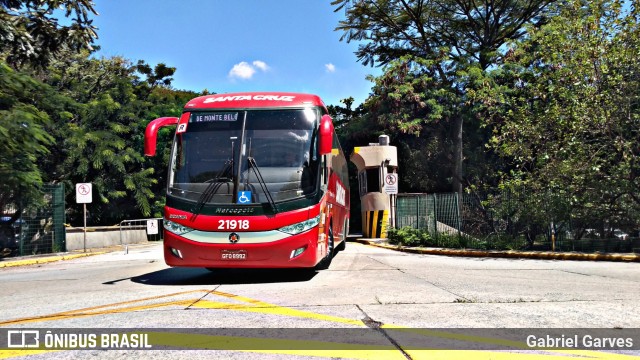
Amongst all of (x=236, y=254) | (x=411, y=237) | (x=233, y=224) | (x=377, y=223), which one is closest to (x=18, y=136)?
(x=233, y=224)

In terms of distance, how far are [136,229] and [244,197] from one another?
25950 millimetres

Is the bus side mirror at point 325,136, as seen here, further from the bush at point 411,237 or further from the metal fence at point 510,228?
the bush at point 411,237

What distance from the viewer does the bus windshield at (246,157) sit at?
8039 mm

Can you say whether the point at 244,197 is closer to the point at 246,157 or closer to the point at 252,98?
the point at 246,157

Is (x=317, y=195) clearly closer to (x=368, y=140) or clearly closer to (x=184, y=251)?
(x=184, y=251)

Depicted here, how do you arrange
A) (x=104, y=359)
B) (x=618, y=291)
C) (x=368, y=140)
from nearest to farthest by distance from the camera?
(x=104, y=359)
(x=618, y=291)
(x=368, y=140)

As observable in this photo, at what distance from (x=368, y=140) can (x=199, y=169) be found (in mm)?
25601

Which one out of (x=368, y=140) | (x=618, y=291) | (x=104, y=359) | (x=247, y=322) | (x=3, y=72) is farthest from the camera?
(x=368, y=140)

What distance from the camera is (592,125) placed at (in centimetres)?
1431

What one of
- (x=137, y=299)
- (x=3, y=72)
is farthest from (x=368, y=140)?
(x=137, y=299)

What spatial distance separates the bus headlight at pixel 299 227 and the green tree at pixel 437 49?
20.5m

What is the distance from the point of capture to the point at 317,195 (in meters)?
8.30

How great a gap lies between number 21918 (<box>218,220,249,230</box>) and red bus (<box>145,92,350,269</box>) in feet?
0.05

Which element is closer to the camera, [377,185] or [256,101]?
[256,101]
